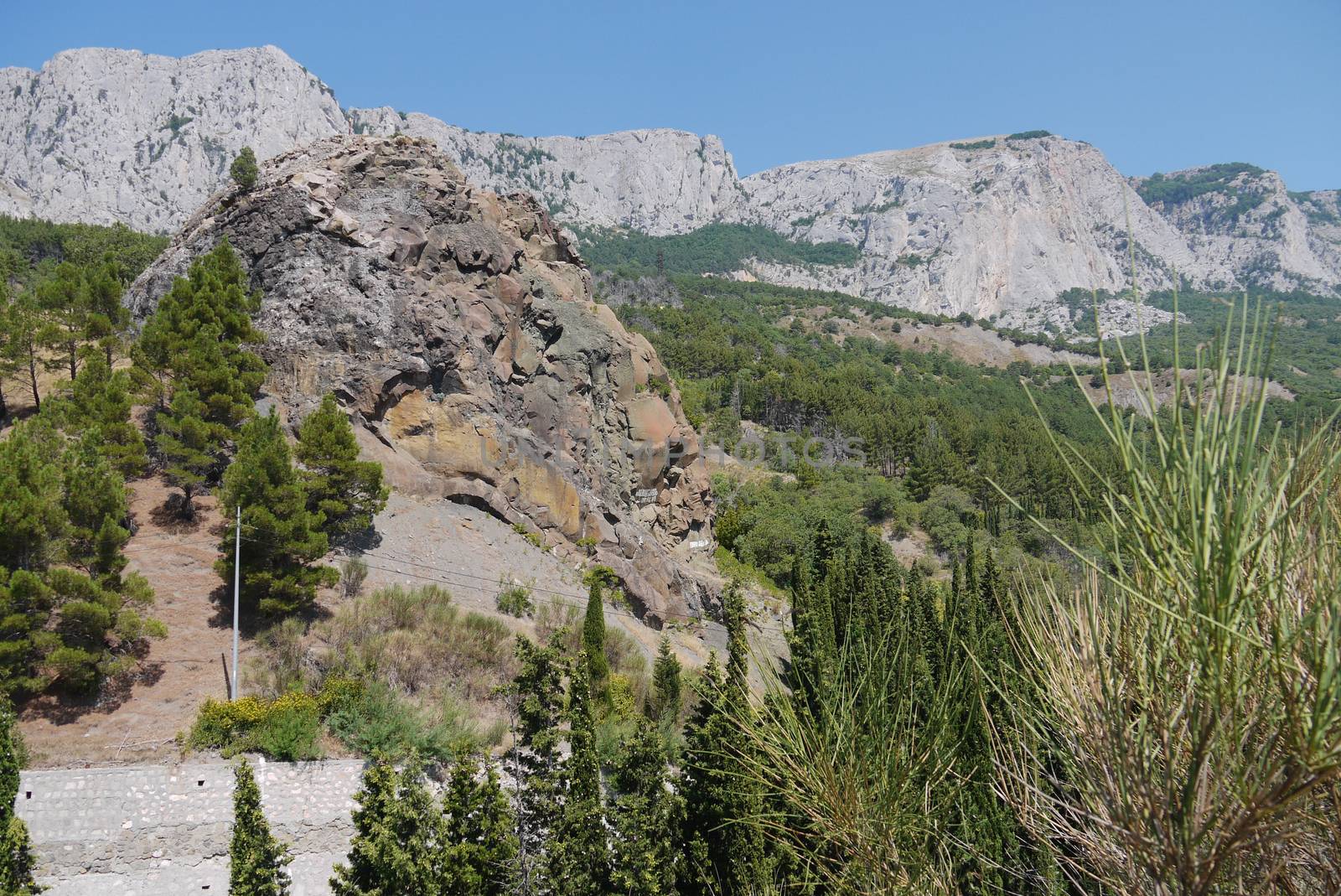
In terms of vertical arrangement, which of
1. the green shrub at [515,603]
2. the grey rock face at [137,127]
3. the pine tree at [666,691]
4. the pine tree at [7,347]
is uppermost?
the grey rock face at [137,127]

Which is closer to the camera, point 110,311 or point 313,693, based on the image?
point 313,693

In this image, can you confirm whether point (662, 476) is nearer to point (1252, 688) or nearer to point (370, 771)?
point (370, 771)

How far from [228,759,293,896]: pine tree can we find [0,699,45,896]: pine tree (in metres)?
2.93

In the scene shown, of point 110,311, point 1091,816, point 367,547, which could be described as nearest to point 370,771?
point 1091,816

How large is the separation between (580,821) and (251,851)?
15.1ft

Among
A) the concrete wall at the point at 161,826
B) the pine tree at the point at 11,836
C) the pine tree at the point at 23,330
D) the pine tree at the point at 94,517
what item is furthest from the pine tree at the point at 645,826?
the pine tree at the point at 23,330

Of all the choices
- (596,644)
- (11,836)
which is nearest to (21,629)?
(11,836)

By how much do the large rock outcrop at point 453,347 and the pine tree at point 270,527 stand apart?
7.97m

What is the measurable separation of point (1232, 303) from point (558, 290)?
111ft

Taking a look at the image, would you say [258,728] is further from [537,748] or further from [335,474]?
[335,474]

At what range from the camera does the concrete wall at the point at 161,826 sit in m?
13.4

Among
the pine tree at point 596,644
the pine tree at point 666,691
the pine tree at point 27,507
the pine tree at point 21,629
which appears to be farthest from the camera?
the pine tree at point 666,691

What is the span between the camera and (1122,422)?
10.9ft

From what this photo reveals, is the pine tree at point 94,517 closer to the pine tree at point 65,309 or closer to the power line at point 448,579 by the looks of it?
the power line at point 448,579
